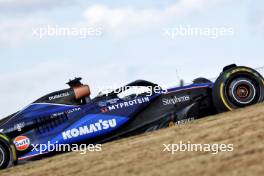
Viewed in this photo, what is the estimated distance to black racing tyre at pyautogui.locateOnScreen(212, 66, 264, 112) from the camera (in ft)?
32.6

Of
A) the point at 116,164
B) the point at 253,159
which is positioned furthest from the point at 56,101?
the point at 253,159

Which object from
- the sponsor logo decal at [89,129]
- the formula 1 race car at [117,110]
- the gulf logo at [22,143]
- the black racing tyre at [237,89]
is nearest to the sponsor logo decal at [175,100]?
the formula 1 race car at [117,110]

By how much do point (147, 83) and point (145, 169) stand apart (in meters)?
4.53

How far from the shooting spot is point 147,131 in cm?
991

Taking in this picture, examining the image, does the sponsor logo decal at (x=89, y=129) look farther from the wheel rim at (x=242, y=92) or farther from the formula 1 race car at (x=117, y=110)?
the wheel rim at (x=242, y=92)

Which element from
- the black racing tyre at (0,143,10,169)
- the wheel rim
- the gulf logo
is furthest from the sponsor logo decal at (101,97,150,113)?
the black racing tyre at (0,143,10,169)

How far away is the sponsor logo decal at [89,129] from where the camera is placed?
380 inches

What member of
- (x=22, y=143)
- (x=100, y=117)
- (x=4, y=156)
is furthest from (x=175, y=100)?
(x=4, y=156)

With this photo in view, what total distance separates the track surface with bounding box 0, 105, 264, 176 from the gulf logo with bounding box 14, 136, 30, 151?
0.41 meters

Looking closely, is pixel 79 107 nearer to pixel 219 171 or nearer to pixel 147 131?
pixel 147 131

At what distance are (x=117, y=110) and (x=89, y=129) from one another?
64cm

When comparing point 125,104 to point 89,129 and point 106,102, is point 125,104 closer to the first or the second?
point 106,102

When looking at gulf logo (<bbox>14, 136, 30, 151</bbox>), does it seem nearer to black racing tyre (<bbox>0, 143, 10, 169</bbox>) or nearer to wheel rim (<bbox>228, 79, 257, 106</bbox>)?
black racing tyre (<bbox>0, 143, 10, 169</bbox>)

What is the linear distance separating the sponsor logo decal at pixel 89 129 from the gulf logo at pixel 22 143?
0.68 m
